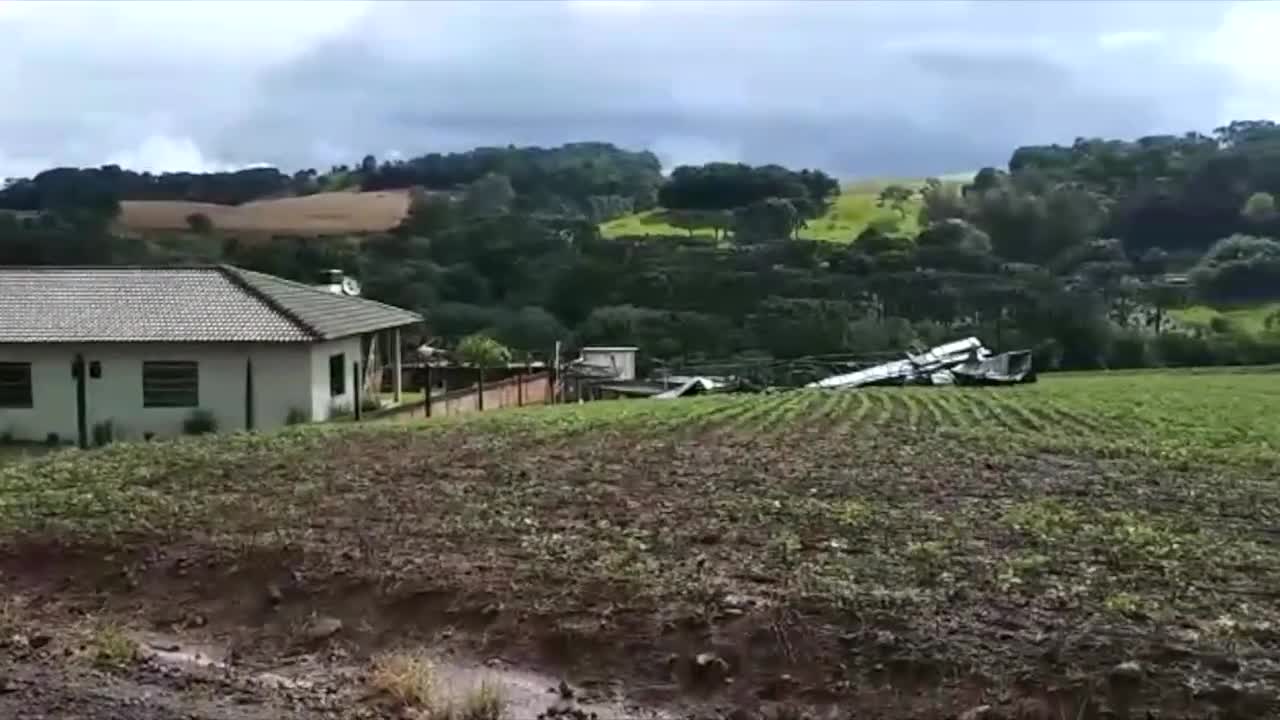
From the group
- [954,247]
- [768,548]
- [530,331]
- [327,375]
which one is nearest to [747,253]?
[954,247]

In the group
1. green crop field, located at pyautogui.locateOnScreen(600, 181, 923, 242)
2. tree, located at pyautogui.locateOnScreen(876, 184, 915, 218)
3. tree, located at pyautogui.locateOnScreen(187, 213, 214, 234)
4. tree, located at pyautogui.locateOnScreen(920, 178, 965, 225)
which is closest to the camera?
tree, located at pyautogui.locateOnScreen(187, 213, 214, 234)

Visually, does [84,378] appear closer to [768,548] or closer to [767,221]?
[768,548]

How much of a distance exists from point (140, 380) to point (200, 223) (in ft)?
30.9

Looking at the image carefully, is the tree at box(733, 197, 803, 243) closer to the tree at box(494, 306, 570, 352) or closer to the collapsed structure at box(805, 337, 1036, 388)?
the tree at box(494, 306, 570, 352)

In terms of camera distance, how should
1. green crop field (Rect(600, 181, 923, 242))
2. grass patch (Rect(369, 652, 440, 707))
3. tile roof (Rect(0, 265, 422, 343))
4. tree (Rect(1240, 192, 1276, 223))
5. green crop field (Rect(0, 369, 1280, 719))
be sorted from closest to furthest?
grass patch (Rect(369, 652, 440, 707))
green crop field (Rect(0, 369, 1280, 719))
tile roof (Rect(0, 265, 422, 343))
green crop field (Rect(600, 181, 923, 242))
tree (Rect(1240, 192, 1276, 223))

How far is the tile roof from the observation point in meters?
32.2

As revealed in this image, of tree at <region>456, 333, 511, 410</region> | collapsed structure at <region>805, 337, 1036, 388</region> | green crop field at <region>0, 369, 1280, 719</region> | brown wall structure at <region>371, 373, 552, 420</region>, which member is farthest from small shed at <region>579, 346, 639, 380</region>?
green crop field at <region>0, 369, 1280, 719</region>

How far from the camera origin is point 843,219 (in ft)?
266

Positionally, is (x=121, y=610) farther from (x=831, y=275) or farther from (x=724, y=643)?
(x=831, y=275)

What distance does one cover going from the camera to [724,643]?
8852 millimetres

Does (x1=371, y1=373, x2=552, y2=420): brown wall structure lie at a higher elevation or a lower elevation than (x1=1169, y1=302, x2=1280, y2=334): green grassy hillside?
lower

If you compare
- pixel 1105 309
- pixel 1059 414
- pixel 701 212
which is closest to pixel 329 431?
pixel 1059 414

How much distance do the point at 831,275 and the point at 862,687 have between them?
190 feet

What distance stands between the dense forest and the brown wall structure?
8.60m
